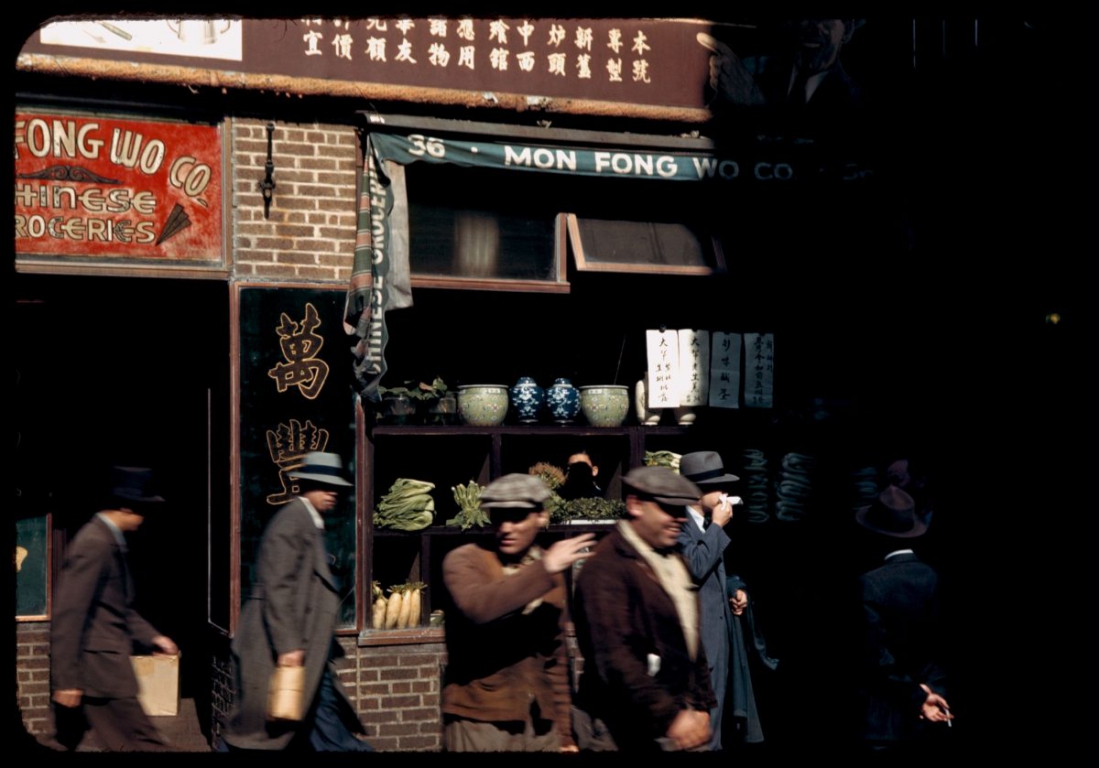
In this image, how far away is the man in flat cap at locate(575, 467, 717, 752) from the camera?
16.8ft

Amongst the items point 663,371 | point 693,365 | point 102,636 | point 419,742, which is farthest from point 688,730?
Result: point 693,365

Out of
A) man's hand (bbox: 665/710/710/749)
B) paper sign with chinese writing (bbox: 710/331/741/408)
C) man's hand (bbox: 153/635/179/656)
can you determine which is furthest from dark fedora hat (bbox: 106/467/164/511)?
paper sign with chinese writing (bbox: 710/331/741/408)

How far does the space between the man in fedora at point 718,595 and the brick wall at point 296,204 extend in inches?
121

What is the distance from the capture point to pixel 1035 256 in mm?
10078

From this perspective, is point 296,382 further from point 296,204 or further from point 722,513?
point 722,513

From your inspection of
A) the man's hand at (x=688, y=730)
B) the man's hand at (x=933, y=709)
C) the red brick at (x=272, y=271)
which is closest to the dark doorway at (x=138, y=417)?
the red brick at (x=272, y=271)

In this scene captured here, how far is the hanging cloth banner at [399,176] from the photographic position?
27.1 feet

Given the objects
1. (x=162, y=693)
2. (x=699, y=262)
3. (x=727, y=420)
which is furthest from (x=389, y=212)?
(x=162, y=693)

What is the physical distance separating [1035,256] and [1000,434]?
1594 millimetres

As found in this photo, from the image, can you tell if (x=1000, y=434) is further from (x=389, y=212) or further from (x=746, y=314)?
(x=389, y=212)

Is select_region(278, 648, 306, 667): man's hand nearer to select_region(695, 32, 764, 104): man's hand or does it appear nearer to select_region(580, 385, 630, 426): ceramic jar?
select_region(580, 385, 630, 426): ceramic jar

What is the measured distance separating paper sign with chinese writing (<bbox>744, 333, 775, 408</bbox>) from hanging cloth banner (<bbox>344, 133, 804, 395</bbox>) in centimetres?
137

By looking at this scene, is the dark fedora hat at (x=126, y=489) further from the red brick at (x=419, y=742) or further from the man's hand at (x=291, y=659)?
the red brick at (x=419, y=742)

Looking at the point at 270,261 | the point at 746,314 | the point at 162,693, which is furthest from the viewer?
the point at 746,314
